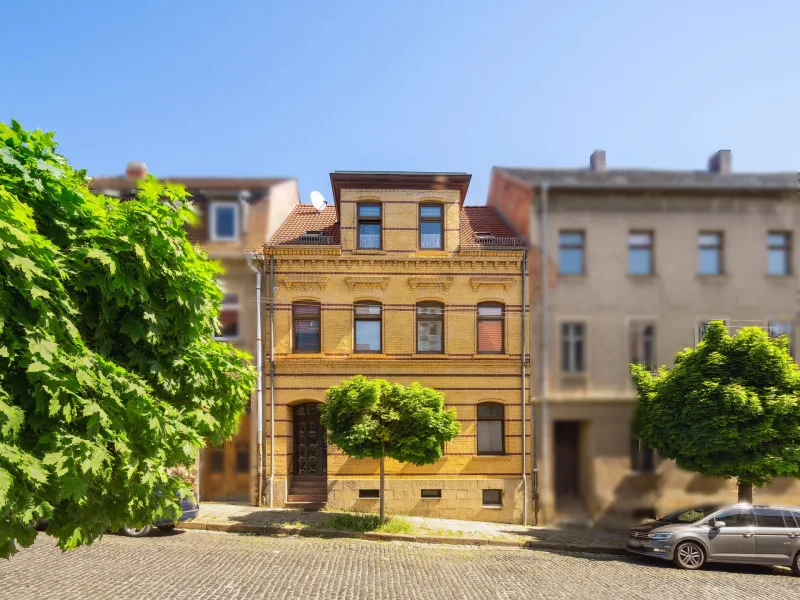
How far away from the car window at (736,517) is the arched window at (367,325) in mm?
9945

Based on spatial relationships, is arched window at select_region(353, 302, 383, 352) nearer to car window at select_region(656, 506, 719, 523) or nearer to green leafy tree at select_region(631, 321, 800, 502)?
green leafy tree at select_region(631, 321, 800, 502)

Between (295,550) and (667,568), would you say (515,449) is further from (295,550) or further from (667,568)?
(295,550)

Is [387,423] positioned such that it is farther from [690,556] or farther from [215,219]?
[690,556]

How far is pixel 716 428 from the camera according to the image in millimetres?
11062

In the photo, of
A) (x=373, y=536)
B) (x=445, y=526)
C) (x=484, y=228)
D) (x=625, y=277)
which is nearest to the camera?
(x=625, y=277)

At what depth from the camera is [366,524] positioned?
529 inches

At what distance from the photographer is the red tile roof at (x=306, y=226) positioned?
16234 millimetres

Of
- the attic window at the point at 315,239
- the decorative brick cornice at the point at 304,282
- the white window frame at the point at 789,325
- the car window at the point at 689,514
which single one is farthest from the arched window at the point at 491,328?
the white window frame at the point at 789,325

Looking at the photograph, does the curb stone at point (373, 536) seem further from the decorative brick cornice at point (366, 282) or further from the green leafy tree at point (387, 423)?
the decorative brick cornice at point (366, 282)

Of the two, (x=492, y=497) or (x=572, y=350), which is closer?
(x=572, y=350)

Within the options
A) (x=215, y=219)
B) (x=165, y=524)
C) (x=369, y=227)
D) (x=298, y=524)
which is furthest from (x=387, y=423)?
(x=215, y=219)

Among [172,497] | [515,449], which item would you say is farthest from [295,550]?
[515,449]

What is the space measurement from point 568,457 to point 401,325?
8.52 metres

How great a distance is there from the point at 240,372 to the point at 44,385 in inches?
132
